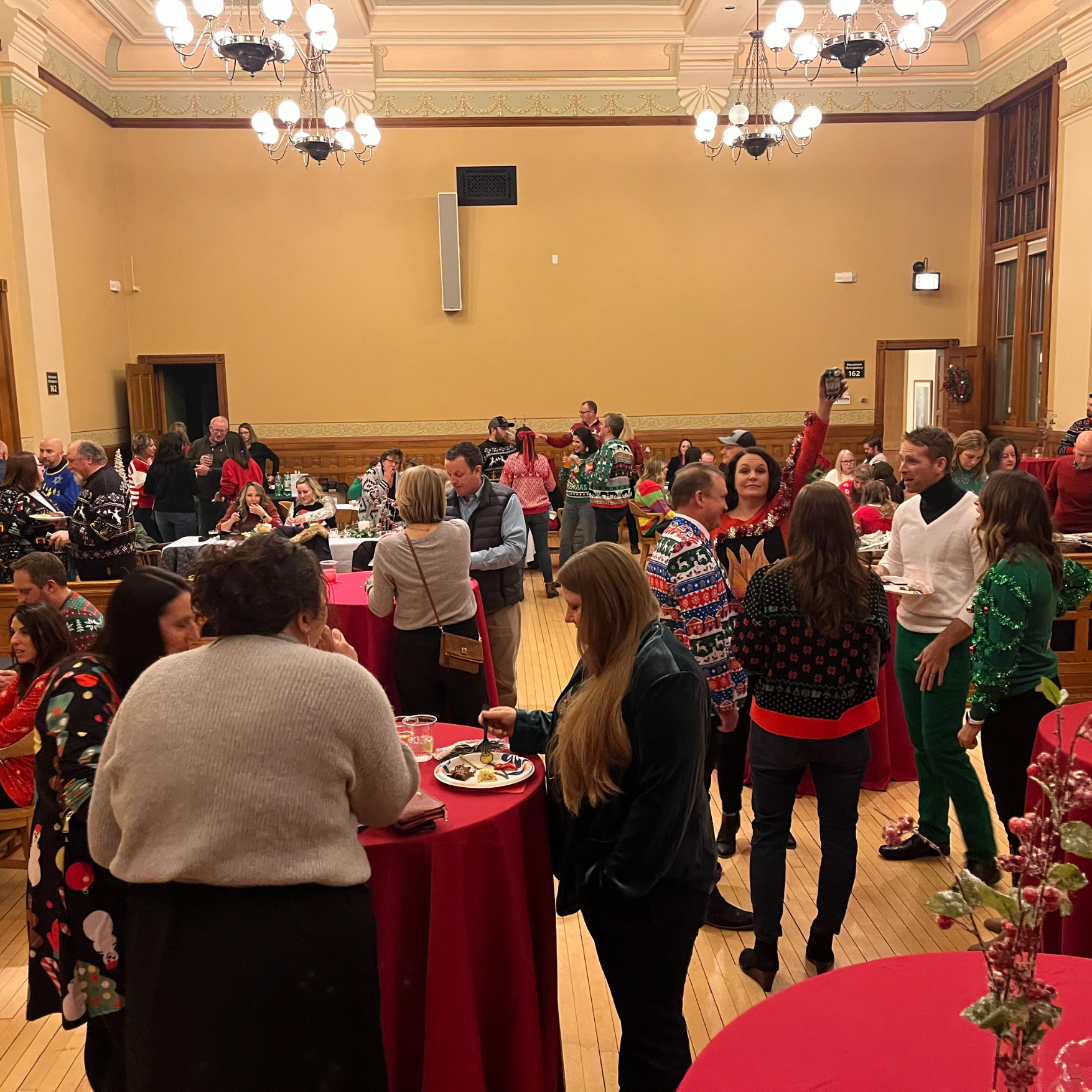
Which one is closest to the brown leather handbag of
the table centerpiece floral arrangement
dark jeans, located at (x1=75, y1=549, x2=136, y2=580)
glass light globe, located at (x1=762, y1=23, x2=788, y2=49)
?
the table centerpiece floral arrangement

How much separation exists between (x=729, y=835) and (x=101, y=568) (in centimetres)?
430

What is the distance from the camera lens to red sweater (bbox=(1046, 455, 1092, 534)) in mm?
6148

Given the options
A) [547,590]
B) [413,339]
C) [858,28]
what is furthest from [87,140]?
[858,28]

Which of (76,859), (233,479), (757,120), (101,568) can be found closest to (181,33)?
(233,479)

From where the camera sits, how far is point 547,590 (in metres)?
9.17

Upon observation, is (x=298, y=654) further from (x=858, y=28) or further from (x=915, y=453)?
(x=858, y=28)

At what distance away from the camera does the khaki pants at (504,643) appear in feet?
16.4

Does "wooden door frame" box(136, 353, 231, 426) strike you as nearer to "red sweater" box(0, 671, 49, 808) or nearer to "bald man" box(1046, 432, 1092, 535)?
"red sweater" box(0, 671, 49, 808)

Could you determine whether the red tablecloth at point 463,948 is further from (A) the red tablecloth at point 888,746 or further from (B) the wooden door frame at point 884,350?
(B) the wooden door frame at point 884,350

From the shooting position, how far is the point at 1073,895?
7.81ft

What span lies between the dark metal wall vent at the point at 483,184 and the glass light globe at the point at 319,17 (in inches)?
215

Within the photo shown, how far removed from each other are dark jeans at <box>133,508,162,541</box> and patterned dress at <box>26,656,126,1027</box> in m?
7.95

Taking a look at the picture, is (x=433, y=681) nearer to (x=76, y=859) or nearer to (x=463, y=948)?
(x=463, y=948)

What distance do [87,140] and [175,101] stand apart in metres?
1.32
